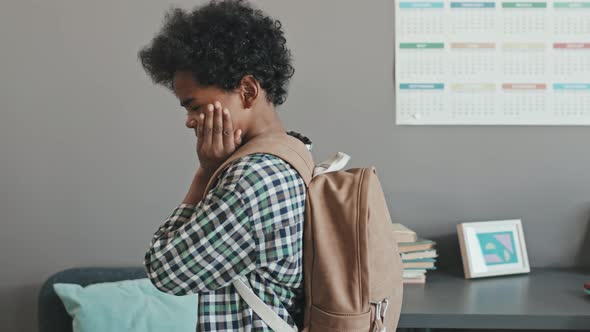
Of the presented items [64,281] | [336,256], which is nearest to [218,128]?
[336,256]

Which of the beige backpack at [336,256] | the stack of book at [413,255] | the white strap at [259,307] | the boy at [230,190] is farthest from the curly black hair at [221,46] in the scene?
the stack of book at [413,255]

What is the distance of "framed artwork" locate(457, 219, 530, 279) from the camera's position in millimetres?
2033

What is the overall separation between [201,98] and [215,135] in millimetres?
74

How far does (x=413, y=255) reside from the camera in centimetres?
200

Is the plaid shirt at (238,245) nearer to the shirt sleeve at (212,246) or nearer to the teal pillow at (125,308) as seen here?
the shirt sleeve at (212,246)

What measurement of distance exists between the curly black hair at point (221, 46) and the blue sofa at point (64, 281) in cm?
122

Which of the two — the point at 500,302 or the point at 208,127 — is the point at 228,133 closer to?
the point at 208,127

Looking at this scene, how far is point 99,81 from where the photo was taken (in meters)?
2.21

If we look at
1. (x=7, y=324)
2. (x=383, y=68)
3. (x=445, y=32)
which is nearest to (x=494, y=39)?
(x=445, y=32)

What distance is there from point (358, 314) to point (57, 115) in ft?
5.20

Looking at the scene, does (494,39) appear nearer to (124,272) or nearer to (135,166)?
(135,166)

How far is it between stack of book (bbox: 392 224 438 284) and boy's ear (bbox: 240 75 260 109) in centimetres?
99

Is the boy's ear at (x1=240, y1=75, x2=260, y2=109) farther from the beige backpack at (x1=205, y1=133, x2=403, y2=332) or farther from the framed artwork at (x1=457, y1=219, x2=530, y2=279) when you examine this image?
the framed artwork at (x1=457, y1=219, x2=530, y2=279)

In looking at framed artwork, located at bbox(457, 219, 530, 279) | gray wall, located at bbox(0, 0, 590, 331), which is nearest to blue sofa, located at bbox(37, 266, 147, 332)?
gray wall, located at bbox(0, 0, 590, 331)
